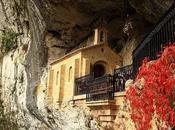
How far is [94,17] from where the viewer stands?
76.5 ft

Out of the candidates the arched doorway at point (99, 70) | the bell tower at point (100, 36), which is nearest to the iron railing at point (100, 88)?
the bell tower at point (100, 36)

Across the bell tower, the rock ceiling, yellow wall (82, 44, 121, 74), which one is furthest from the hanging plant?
yellow wall (82, 44, 121, 74)

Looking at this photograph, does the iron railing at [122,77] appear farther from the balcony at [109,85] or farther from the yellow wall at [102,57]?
the yellow wall at [102,57]

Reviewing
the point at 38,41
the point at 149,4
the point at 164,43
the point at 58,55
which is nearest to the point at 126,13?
the point at 149,4

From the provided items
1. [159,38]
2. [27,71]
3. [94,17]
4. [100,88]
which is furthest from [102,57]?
[27,71]

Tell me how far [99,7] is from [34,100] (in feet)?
51.8

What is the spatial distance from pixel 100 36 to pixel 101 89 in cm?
1114

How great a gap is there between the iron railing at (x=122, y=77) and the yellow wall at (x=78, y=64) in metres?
10.4

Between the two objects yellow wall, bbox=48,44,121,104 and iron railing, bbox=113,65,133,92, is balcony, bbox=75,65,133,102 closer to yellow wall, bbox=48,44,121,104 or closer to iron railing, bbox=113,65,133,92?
iron railing, bbox=113,65,133,92

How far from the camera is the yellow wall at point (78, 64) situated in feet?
83.5

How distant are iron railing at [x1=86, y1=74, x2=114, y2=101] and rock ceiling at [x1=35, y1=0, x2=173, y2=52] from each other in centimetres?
336

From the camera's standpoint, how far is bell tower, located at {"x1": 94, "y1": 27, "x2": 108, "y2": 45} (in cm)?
2500

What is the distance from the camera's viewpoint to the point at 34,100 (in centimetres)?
558

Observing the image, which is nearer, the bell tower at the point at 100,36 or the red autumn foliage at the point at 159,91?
the red autumn foliage at the point at 159,91
